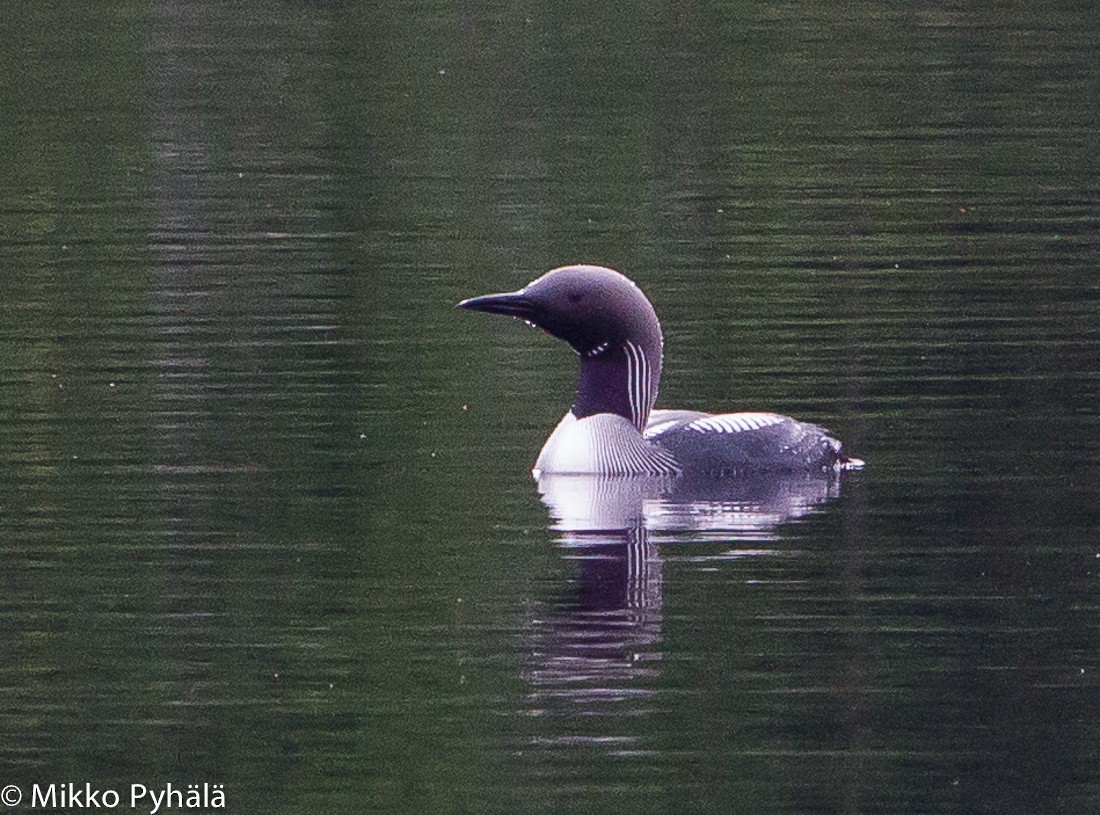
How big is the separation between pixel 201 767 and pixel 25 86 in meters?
19.3

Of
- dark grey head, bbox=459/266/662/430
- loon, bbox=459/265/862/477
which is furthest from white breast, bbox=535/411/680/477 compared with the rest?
dark grey head, bbox=459/266/662/430

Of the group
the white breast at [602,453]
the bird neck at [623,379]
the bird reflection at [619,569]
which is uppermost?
the bird neck at [623,379]

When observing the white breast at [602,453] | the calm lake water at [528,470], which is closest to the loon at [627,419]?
the white breast at [602,453]

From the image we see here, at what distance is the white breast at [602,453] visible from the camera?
11.3 metres

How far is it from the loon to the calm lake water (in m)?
0.17

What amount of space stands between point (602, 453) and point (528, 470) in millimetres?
320

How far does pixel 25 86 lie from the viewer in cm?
2628

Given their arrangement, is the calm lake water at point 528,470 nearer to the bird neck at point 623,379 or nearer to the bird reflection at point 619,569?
the bird reflection at point 619,569

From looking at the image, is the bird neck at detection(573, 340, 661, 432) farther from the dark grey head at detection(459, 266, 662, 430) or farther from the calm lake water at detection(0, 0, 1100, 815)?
the calm lake water at detection(0, 0, 1100, 815)

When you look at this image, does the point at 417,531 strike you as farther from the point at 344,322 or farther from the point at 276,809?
the point at 344,322

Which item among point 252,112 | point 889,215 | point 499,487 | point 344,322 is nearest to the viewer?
point 499,487

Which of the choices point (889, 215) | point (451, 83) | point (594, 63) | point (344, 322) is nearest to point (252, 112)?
point (451, 83)

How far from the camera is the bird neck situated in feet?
37.5

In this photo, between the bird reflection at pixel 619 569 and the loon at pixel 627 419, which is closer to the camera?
the bird reflection at pixel 619 569
